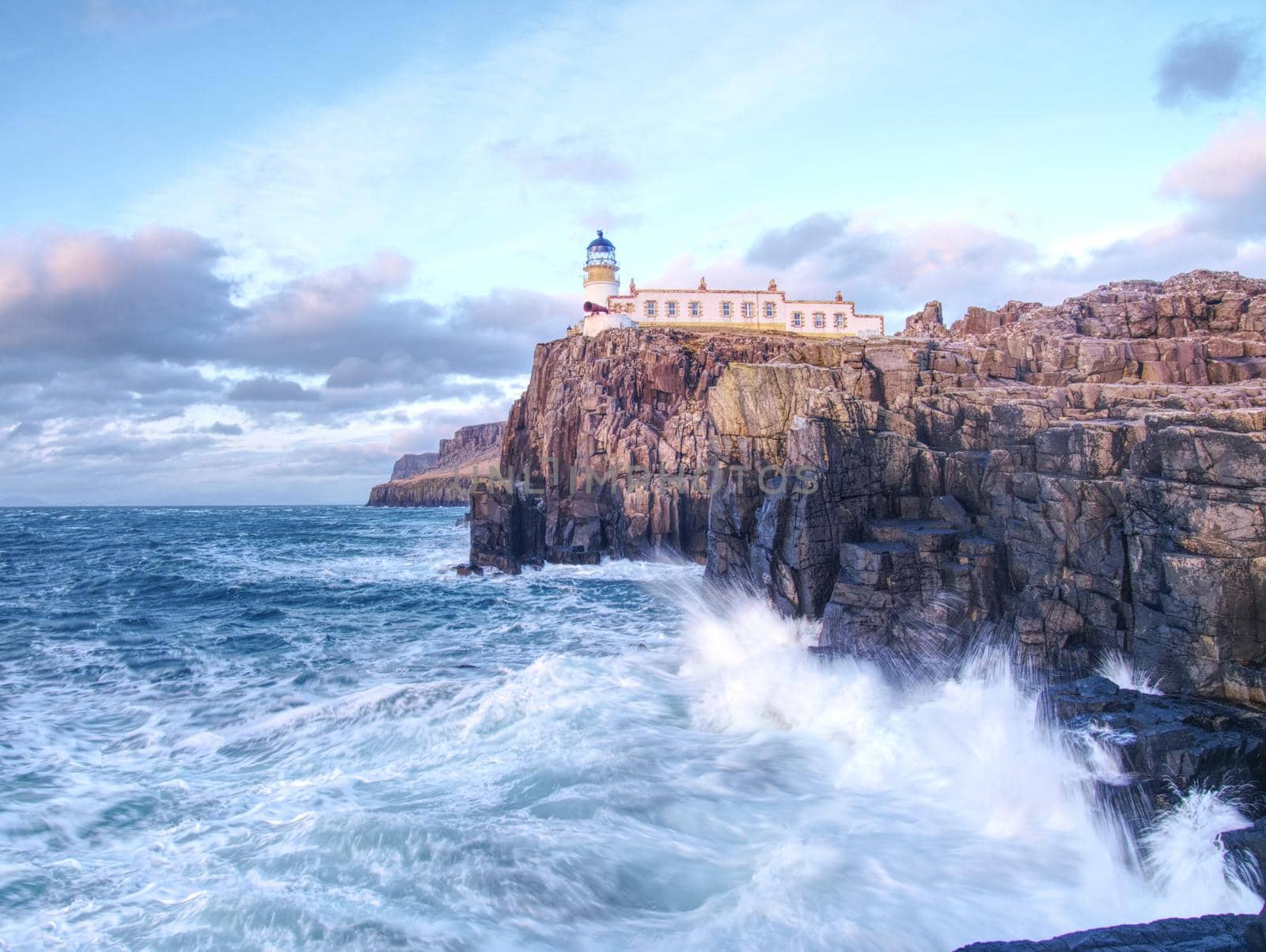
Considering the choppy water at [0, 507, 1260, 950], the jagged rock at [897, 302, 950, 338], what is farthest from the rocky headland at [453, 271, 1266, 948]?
the jagged rock at [897, 302, 950, 338]

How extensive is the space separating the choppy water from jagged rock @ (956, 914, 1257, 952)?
7.31ft

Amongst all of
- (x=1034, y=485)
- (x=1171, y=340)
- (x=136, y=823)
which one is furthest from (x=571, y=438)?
(x=136, y=823)

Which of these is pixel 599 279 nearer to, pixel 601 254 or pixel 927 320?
pixel 601 254

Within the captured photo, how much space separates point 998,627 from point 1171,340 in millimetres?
16738

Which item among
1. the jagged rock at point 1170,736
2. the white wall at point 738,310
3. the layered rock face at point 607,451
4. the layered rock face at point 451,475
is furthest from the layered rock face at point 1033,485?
the layered rock face at point 451,475

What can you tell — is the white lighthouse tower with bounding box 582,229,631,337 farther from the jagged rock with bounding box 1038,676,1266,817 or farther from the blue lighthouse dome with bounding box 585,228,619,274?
the jagged rock with bounding box 1038,676,1266,817

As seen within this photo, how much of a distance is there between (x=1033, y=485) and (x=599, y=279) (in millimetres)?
62188

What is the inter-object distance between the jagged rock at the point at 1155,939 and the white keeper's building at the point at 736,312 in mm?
64753

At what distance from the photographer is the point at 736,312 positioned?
2761 inches

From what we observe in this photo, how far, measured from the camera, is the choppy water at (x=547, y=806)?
27.7 ft

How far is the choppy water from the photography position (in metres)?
8.45

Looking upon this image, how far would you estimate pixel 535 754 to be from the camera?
13375 millimetres

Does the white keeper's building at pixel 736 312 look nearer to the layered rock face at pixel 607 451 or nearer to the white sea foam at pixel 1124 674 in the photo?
the layered rock face at pixel 607 451

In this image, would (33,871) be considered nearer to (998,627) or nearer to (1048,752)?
(1048,752)
